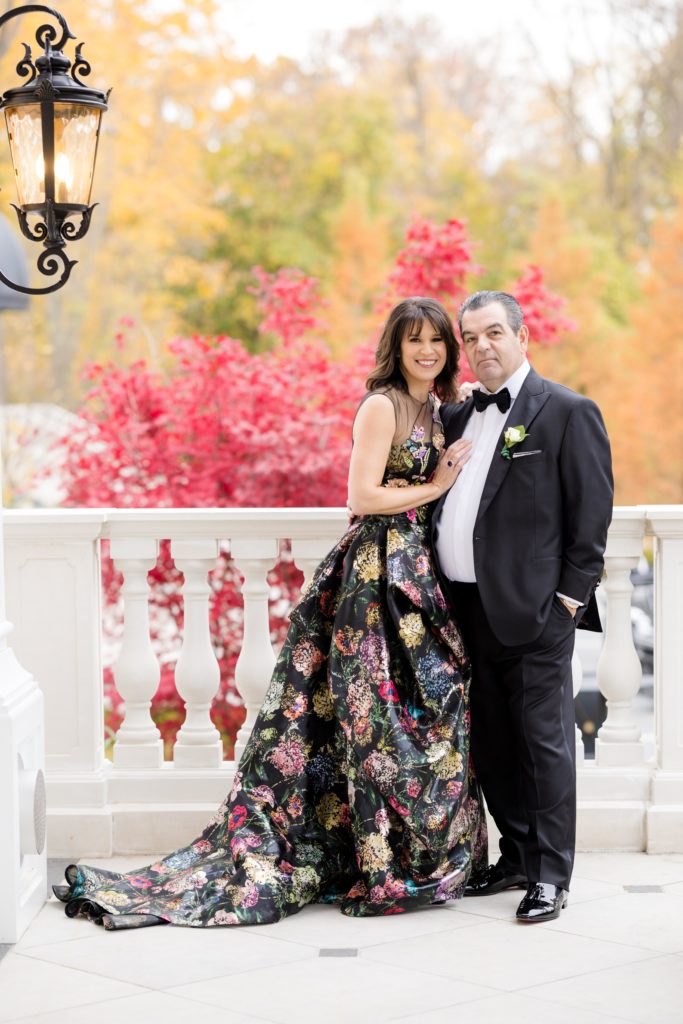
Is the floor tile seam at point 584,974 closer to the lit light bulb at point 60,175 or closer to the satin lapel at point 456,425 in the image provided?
the satin lapel at point 456,425

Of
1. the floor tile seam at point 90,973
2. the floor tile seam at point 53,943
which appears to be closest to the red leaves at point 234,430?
the floor tile seam at point 53,943

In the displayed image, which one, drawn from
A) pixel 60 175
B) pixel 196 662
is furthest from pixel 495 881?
pixel 60 175

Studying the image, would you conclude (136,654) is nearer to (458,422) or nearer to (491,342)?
(458,422)

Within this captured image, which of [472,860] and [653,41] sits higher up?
[653,41]

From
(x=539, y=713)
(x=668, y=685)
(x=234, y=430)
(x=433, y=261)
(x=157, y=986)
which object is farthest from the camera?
(x=433, y=261)

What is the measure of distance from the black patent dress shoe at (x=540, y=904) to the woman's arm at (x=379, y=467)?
121 cm

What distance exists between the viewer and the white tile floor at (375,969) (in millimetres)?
3326

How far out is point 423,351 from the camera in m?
4.13

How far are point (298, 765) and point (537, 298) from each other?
11.6 ft

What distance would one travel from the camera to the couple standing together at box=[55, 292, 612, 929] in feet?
13.1

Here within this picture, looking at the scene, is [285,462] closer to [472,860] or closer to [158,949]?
[472,860]

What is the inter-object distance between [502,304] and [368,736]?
136cm

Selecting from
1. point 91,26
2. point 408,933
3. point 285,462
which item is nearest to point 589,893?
point 408,933

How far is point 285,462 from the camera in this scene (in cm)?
668
